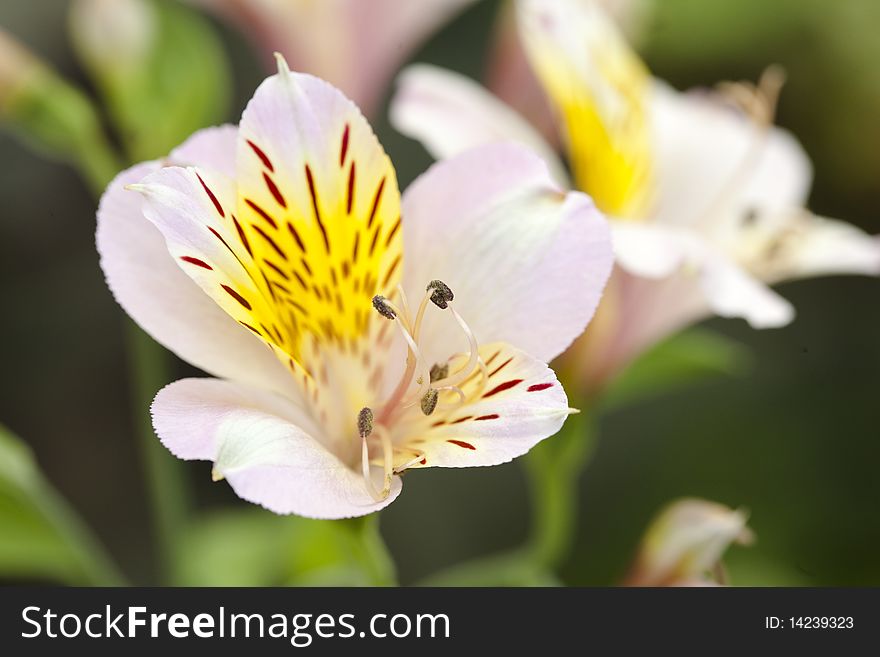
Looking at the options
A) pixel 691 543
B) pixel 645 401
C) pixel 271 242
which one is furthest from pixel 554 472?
pixel 645 401

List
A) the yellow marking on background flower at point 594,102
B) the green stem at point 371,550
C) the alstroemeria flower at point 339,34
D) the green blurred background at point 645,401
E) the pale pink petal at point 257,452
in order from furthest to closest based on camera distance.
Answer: the green blurred background at point 645,401 → the alstroemeria flower at point 339,34 → the yellow marking on background flower at point 594,102 → the green stem at point 371,550 → the pale pink petal at point 257,452

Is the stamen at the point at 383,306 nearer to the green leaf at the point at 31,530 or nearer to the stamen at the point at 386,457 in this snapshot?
the stamen at the point at 386,457

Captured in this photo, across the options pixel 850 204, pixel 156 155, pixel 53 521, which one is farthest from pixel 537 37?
pixel 850 204

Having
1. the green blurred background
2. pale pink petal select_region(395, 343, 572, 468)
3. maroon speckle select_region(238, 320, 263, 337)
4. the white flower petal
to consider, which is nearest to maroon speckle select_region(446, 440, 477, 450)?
pale pink petal select_region(395, 343, 572, 468)

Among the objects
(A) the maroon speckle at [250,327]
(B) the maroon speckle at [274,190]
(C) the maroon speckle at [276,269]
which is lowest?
(A) the maroon speckle at [250,327]

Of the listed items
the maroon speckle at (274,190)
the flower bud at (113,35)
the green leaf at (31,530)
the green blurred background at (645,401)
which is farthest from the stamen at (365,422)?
the green blurred background at (645,401)

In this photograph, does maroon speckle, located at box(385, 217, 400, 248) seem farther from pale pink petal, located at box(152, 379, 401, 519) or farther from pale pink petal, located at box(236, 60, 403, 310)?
pale pink petal, located at box(152, 379, 401, 519)

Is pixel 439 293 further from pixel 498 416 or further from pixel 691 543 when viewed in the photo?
pixel 691 543
